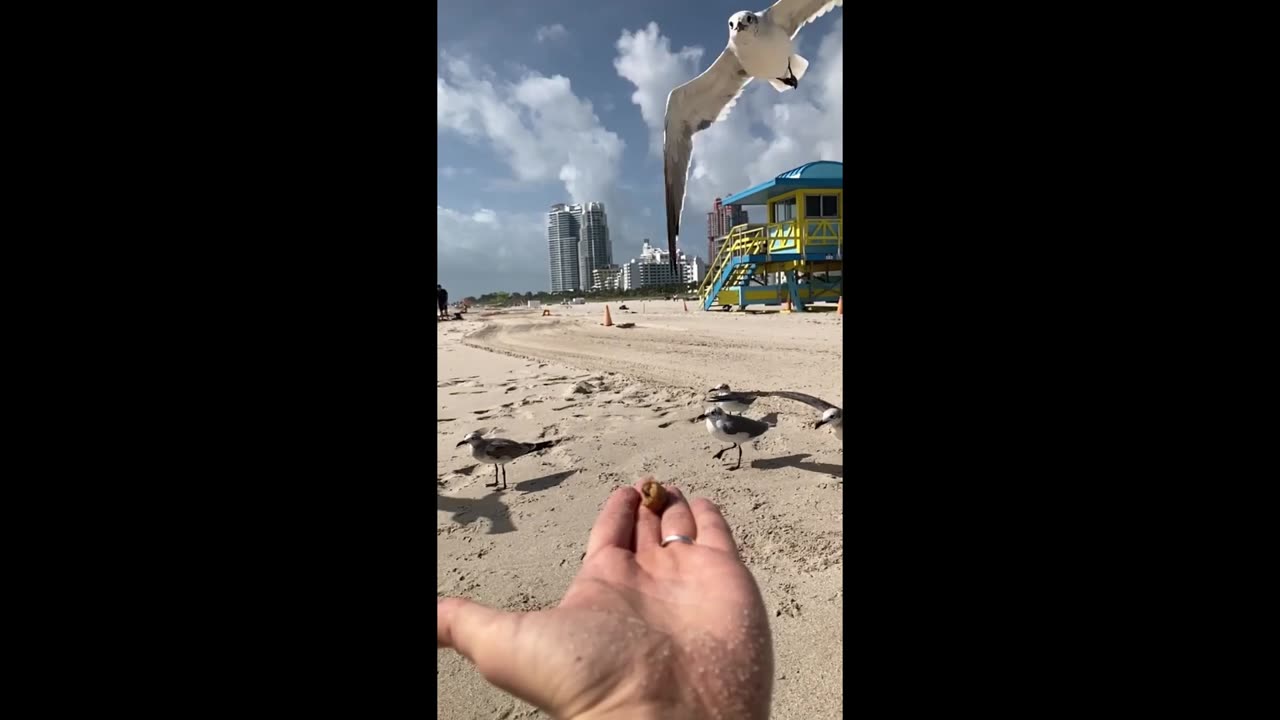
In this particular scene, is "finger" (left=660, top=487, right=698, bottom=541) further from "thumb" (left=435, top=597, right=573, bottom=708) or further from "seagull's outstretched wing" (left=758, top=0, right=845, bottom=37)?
"seagull's outstretched wing" (left=758, top=0, right=845, bottom=37)

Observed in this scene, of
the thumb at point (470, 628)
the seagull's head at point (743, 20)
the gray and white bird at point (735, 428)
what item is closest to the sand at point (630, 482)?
the gray and white bird at point (735, 428)

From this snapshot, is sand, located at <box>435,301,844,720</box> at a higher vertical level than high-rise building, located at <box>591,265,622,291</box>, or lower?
lower

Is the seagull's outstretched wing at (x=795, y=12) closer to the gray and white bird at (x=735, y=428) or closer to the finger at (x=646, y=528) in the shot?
the gray and white bird at (x=735, y=428)

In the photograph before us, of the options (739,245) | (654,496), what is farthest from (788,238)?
(654,496)

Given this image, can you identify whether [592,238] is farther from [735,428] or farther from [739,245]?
[735,428]

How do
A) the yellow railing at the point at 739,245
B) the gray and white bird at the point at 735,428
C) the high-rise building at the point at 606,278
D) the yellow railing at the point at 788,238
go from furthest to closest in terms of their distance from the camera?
the high-rise building at the point at 606,278 → the yellow railing at the point at 739,245 → the yellow railing at the point at 788,238 → the gray and white bird at the point at 735,428

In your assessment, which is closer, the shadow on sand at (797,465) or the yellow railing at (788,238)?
the shadow on sand at (797,465)

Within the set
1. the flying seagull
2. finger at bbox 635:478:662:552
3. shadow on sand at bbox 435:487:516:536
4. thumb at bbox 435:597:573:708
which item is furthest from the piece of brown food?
the flying seagull
